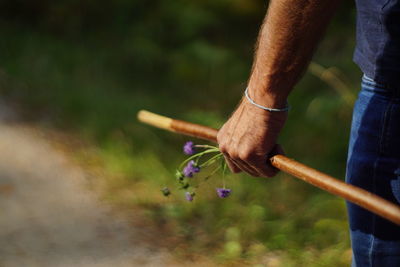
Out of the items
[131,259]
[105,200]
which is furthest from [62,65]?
[131,259]

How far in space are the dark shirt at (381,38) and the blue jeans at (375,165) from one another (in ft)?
0.11

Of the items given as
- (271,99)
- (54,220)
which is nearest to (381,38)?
(271,99)

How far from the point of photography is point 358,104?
158 centimetres

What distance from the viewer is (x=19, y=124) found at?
4.84 metres

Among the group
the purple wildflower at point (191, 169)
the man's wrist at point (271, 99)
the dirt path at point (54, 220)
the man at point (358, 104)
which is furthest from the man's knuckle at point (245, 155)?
the dirt path at point (54, 220)

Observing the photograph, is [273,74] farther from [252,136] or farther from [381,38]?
[381,38]

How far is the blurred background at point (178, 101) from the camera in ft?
11.1

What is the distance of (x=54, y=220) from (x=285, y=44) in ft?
7.90

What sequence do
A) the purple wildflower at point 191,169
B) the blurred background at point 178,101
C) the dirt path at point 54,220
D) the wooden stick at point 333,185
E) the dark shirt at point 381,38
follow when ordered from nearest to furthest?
the wooden stick at point 333,185 → the dark shirt at point 381,38 → the purple wildflower at point 191,169 → the dirt path at point 54,220 → the blurred background at point 178,101

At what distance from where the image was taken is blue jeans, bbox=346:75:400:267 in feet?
4.90

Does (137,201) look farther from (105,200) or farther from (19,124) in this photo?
(19,124)

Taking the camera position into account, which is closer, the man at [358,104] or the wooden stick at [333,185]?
the wooden stick at [333,185]

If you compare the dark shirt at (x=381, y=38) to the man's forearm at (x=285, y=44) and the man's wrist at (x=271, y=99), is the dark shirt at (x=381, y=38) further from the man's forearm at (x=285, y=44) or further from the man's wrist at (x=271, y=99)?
the man's wrist at (x=271, y=99)

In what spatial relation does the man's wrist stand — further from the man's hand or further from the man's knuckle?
the man's knuckle
